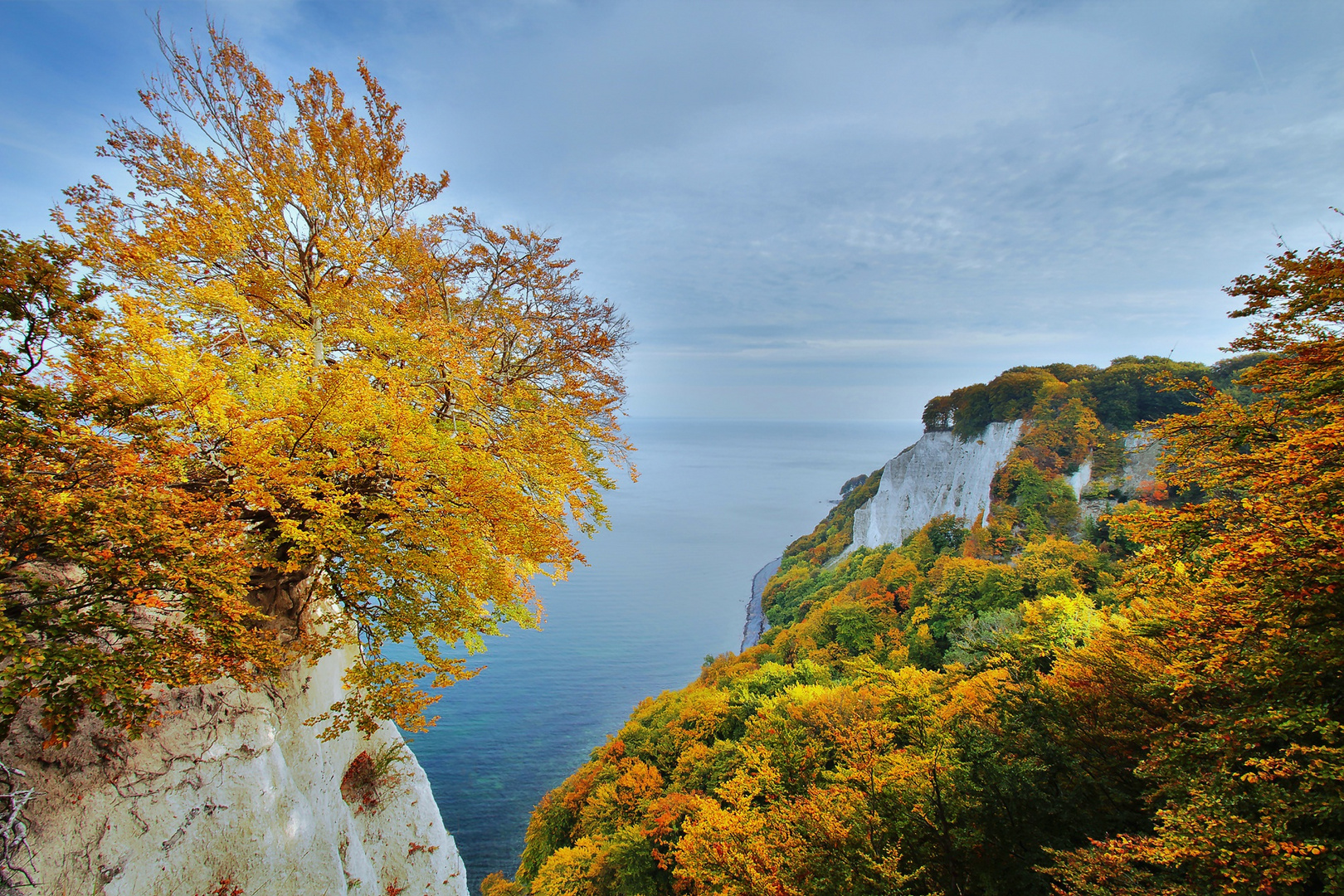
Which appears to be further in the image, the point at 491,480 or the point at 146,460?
the point at 491,480

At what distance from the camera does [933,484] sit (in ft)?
163

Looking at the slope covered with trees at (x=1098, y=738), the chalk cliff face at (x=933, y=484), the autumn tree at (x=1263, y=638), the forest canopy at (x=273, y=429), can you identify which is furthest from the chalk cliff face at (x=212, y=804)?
the chalk cliff face at (x=933, y=484)

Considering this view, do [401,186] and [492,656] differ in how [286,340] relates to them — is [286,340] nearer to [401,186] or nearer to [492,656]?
[401,186]

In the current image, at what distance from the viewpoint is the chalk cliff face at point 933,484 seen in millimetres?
42906

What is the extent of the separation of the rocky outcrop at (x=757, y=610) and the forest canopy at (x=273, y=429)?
37572 mm

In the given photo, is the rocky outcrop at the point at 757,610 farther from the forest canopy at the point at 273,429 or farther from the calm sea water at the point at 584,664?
the forest canopy at the point at 273,429

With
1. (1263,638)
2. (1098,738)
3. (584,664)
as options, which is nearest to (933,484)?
(584,664)

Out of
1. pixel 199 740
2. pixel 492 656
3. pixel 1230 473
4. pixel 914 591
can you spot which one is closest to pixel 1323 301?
pixel 1230 473

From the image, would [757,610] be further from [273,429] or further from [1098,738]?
[273,429]

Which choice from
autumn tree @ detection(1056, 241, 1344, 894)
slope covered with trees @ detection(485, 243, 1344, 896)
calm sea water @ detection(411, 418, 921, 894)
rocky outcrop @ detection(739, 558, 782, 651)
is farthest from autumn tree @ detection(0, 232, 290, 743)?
rocky outcrop @ detection(739, 558, 782, 651)

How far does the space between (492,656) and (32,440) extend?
142 feet

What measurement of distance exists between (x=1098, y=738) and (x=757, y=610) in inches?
1849

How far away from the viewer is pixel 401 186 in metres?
10.1

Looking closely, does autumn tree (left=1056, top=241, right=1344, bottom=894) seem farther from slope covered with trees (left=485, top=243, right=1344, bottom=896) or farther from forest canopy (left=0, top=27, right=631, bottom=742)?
forest canopy (left=0, top=27, right=631, bottom=742)
